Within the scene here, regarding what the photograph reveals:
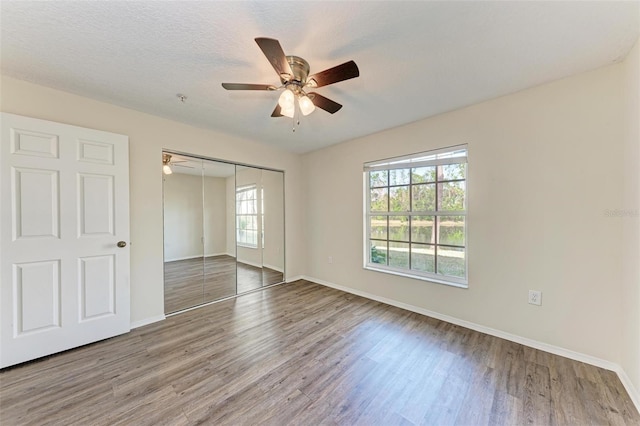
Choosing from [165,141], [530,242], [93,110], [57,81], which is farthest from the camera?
[165,141]

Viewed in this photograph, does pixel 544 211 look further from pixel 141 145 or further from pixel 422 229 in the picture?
pixel 141 145

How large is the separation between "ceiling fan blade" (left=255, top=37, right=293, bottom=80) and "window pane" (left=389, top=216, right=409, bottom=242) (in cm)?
231

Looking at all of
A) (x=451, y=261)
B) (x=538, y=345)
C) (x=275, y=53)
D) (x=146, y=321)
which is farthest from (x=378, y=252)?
(x=146, y=321)

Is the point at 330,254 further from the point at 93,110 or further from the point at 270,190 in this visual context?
the point at 93,110

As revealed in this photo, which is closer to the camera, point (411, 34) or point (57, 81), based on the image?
point (411, 34)

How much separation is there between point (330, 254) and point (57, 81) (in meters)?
3.70

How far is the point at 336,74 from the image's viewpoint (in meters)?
1.51

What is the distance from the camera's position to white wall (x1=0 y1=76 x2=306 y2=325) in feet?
6.80

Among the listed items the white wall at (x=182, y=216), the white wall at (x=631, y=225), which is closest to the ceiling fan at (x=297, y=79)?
the white wall at (x=182, y=216)

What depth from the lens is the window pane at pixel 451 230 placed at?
2.66 m

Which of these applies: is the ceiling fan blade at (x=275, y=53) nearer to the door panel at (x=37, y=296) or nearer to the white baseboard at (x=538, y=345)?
the door panel at (x=37, y=296)

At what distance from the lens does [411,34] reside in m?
1.49

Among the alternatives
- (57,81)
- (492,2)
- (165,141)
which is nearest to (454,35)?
(492,2)

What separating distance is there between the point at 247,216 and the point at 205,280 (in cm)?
112
